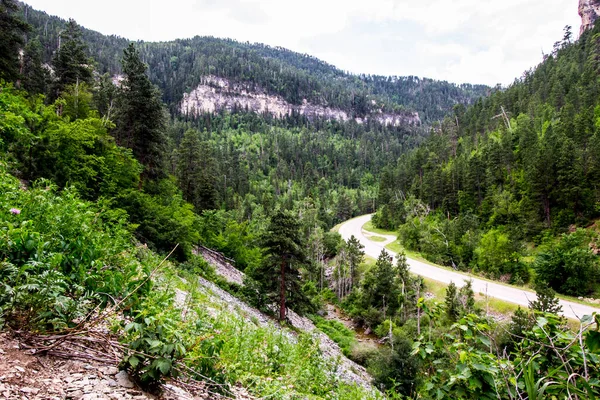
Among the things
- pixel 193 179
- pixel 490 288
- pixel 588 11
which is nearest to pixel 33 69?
pixel 193 179

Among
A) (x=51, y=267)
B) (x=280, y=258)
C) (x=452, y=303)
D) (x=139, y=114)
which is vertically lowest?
(x=452, y=303)

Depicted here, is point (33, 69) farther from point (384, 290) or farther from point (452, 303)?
point (452, 303)

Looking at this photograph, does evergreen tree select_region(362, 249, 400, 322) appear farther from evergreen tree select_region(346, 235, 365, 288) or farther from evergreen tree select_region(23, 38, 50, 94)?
evergreen tree select_region(23, 38, 50, 94)

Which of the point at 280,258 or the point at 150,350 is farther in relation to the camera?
the point at 280,258

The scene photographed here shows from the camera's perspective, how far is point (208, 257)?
94.0 feet

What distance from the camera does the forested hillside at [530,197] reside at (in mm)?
30219

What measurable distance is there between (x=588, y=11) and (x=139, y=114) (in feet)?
442

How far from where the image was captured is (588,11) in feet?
320

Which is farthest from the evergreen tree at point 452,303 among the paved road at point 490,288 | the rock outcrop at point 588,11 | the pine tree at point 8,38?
the rock outcrop at point 588,11

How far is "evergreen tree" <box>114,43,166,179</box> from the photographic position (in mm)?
23559

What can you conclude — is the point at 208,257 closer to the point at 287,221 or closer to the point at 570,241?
the point at 287,221

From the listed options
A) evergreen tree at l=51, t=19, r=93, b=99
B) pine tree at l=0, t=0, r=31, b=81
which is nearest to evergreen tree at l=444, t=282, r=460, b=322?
pine tree at l=0, t=0, r=31, b=81

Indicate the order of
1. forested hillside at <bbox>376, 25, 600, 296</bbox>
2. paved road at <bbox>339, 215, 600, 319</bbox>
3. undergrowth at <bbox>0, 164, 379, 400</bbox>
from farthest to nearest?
forested hillside at <bbox>376, 25, 600, 296</bbox>, paved road at <bbox>339, 215, 600, 319</bbox>, undergrowth at <bbox>0, 164, 379, 400</bbox>

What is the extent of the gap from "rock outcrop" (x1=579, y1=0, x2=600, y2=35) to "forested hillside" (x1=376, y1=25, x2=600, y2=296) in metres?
35.0
